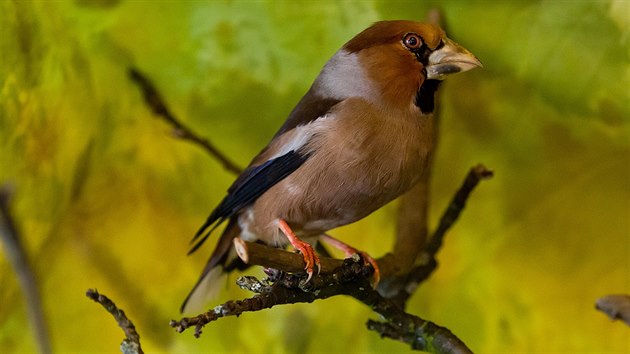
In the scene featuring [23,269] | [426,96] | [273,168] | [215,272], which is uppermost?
[426,96]

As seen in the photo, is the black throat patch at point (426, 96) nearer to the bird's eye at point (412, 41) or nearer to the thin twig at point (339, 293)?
the bird's eye at point (412, 41)

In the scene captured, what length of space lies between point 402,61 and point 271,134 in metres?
0.45

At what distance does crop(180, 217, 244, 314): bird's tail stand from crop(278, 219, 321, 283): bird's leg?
166mm

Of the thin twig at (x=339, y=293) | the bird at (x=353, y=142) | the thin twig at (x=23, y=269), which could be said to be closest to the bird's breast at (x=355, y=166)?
the bird at (x=353, y=142)

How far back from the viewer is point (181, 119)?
1452 mm

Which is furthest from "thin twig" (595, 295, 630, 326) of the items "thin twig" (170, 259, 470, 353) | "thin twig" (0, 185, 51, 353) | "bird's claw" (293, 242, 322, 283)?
"thin twig" (0, 185, 51, 353)

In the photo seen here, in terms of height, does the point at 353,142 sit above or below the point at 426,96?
below

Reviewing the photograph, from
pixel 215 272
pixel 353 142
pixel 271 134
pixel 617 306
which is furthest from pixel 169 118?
pixel 617 306

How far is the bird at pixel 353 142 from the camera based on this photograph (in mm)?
1044

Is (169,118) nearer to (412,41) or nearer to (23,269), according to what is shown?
(23,269)

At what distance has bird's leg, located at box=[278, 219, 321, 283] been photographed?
97cm

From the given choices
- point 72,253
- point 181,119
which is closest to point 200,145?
point 181,119

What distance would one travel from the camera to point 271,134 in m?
1.47

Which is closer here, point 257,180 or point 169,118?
point 257,180
